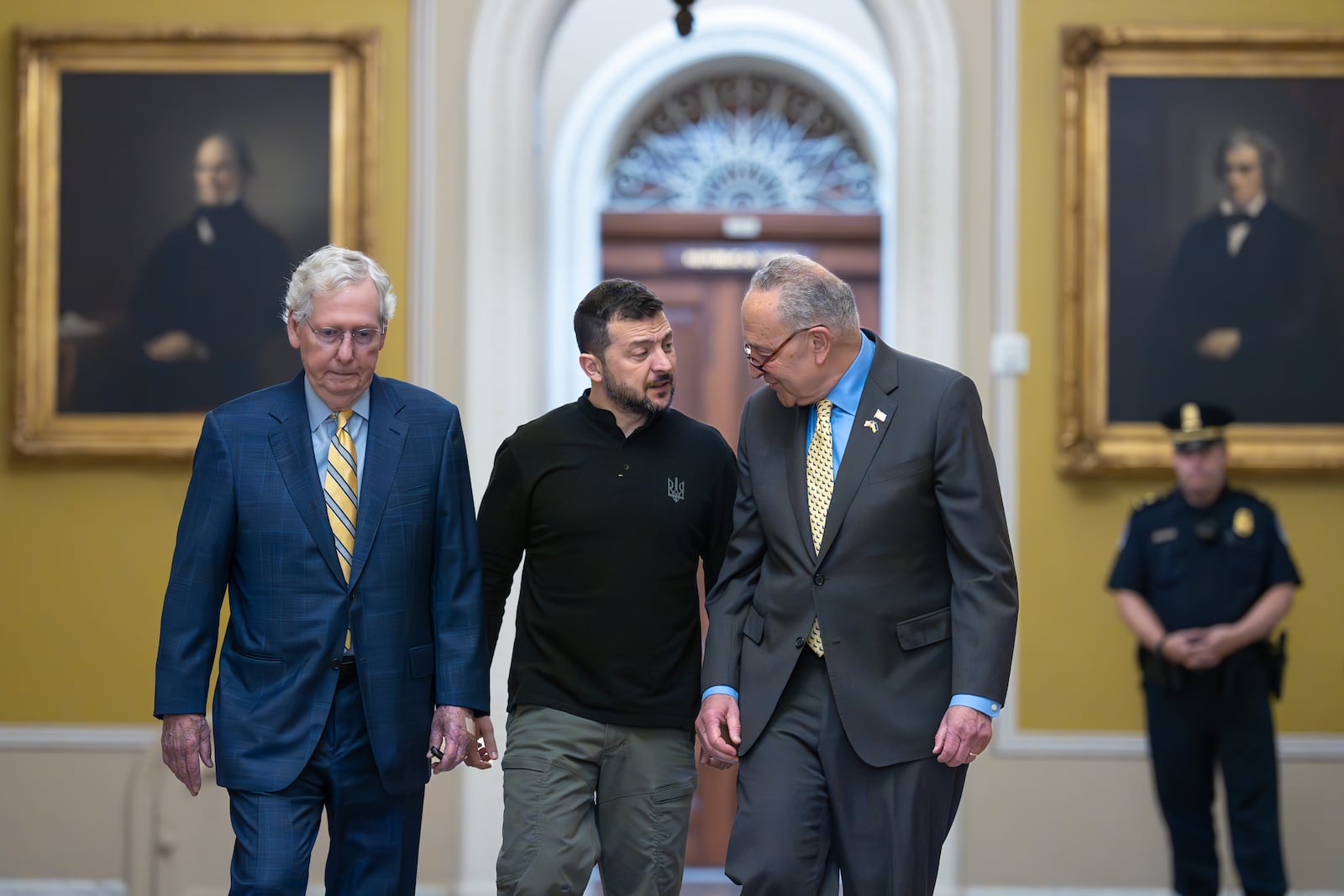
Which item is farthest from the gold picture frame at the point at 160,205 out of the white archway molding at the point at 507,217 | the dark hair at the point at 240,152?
the white archway molding at the point at 507,217

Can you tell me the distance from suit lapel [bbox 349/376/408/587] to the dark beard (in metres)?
0.51

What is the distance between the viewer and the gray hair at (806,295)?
3.13 metres

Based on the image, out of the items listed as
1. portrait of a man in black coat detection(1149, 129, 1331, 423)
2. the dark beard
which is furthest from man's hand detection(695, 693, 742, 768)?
portrait of a man in black coat detection(1149, 129, 1331, 423)

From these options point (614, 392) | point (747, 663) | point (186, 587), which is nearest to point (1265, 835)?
point (747, 663)

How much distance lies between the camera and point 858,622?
306 cm

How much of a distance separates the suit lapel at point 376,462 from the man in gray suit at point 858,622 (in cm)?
77

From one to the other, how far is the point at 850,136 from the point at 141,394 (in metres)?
3.47

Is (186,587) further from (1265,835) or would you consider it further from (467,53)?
(1265,835)

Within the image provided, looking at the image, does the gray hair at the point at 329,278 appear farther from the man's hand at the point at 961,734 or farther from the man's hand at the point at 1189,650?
the man's hand at the point at 1189,650

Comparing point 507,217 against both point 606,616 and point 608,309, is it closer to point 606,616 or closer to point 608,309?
point 608,309

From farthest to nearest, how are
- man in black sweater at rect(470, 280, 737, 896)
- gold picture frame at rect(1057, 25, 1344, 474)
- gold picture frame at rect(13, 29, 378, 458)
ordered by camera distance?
gold picture frame at rect(13, 29, 378, 458), gold picture frame at rect(1057, 25, 1344, 474), man in black sweater at rect(470, 280, 737, 896)

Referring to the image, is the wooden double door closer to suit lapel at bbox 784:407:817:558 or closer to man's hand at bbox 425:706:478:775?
suit lapel at bbox 784:407:817:558

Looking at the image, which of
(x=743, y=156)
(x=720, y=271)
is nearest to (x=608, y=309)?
(x=720, y=271)

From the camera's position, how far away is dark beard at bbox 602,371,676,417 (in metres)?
3.38
